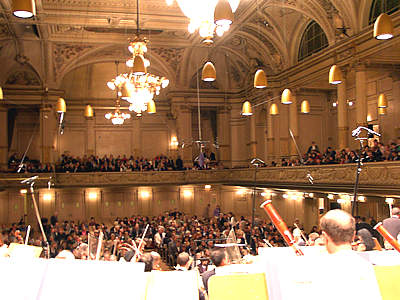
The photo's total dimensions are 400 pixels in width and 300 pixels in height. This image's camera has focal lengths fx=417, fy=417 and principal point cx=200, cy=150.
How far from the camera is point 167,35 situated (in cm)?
2284

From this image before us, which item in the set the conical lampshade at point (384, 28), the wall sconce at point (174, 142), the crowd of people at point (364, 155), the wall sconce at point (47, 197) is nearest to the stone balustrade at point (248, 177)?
the crowd of people at point (364, 155)

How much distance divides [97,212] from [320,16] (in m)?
16.1

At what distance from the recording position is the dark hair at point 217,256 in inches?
161

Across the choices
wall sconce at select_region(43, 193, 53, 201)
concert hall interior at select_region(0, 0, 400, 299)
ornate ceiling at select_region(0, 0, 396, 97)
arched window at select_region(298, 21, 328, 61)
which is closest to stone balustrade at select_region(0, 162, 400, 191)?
concert hall interior at select_region(0, 0, 400, 299)

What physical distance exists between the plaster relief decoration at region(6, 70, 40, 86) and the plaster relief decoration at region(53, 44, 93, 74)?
1.63 metres

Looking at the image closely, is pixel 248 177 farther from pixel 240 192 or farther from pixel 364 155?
pixel 364 155

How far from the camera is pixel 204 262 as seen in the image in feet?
21.7

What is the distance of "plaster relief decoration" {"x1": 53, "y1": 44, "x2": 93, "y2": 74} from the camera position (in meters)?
23.0

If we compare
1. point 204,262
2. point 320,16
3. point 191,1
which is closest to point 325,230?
point 204,262

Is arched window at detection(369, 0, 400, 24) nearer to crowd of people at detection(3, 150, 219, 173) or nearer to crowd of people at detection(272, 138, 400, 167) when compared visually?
crowd of people at detection(272, 138, 400, 167)

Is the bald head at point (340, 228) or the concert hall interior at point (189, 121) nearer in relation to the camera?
the bald head at point (340, 228)

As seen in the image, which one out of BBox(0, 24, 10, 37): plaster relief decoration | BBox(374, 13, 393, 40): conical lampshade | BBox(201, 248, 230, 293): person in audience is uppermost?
BBox(0, 24, 10, 37): plaster relief decoration

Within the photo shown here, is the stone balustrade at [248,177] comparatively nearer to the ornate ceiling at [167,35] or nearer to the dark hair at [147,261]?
the ornate ceiling at [167,35]

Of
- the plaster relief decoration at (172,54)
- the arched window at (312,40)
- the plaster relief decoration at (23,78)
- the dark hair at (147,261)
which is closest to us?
the dark hair at (147,261)
